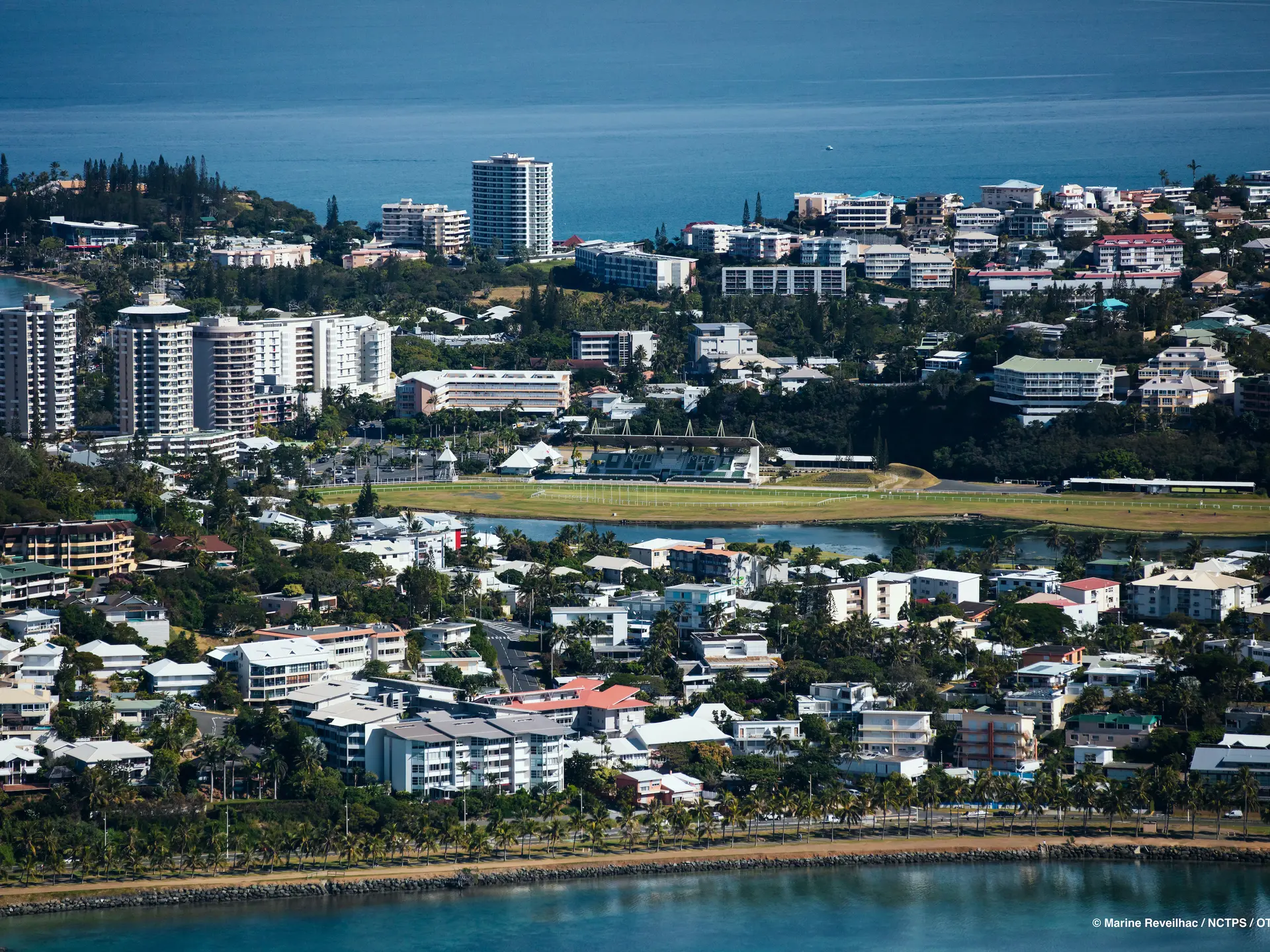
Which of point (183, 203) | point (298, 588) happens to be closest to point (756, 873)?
point (298, 588)

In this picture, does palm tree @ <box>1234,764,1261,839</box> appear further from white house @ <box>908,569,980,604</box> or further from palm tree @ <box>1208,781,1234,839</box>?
white house @ <box>908,569,980,604</box>

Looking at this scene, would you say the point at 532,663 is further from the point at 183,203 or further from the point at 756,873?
the point at 183,203

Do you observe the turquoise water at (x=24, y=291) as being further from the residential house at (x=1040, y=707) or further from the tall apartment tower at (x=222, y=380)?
the residential house at (x=1040, y=707)

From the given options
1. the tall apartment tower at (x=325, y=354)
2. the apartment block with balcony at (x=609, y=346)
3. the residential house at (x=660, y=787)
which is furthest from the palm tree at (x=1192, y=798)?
the apartment block with balcony at (x=609, y=346)

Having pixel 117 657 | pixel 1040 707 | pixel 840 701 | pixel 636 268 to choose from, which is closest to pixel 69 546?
pixel 117 657

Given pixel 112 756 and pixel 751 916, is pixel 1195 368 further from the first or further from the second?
pixel 112 756

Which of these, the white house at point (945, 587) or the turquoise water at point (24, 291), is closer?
the white house at point (945, 587)
